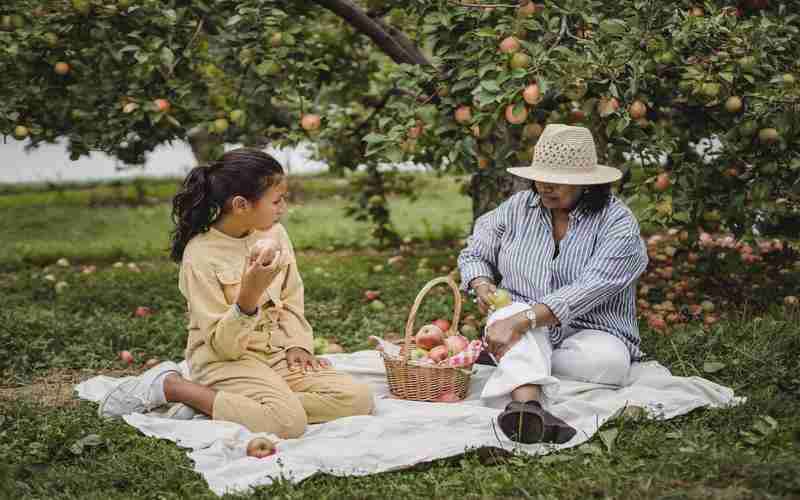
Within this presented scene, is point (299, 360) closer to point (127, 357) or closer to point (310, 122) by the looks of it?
point (127, 357)

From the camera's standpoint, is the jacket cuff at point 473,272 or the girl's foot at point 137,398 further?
the jacket cuff at point 473,272

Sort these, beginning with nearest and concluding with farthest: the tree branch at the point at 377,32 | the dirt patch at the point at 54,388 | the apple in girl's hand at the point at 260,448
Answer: the apple in girl's hand at the point at 260,448
the dirt patch at the point at 54,388
the tree branch at the point at 377,32

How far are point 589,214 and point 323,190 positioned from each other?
747 centimetres

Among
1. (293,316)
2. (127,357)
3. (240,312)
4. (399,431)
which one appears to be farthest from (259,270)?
(127,357)

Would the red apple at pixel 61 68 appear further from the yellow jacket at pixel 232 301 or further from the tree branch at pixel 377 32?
the yellow jacket at pixel 232 301

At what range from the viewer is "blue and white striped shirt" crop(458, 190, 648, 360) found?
352 cm

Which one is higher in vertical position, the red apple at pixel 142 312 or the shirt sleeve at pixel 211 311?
the shirt sleeve at pixel 211 311

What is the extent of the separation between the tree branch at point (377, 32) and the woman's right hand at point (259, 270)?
2.56m

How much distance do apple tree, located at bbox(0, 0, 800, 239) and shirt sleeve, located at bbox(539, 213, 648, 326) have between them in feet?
2.33

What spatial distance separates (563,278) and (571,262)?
7 cm

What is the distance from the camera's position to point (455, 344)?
3.74m

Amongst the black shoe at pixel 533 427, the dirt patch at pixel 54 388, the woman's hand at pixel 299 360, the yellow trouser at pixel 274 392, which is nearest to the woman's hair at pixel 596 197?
the black shoe at pixel 533 427

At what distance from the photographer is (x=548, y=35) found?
4.31 m

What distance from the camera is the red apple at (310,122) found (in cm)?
508
